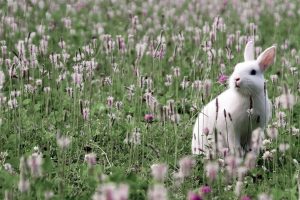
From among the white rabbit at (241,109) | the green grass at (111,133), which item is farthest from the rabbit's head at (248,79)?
the green grass at (111,133)

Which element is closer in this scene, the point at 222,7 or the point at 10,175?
the point at 10,175

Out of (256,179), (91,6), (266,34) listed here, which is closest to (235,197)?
(256,179)

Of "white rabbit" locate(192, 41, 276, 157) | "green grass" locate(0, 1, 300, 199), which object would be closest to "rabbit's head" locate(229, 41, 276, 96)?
"white rabbit" locate(192, 41, 276, 157)

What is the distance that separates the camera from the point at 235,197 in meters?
4.61

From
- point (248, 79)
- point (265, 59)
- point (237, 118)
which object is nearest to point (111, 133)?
point (237, 118)

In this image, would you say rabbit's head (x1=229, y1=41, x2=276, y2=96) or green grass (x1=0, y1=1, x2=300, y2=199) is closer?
green grass (x1=0, y1=1, x2=300, y2=199)

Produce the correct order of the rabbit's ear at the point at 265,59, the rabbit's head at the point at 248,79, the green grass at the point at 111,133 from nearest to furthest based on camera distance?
the green grass at the point at 111,133, the rabbit's head at the point at 248,79, the rabbit's ear at the point at 265,59

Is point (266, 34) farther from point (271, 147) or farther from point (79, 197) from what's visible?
point (79, 197)

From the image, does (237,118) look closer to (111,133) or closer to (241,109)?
(241,109)

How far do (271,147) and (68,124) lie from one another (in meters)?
1.88

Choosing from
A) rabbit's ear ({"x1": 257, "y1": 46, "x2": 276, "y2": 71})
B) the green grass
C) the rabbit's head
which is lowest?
the green grass

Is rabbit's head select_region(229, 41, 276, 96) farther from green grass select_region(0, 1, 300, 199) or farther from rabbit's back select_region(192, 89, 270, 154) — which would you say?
green grass select_region(0, 1, 300, 199)

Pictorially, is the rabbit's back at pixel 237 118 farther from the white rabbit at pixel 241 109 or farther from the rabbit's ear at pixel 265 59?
the rabbit's ear at pixel 265 59

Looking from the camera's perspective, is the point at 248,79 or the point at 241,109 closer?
the point at 248,79
